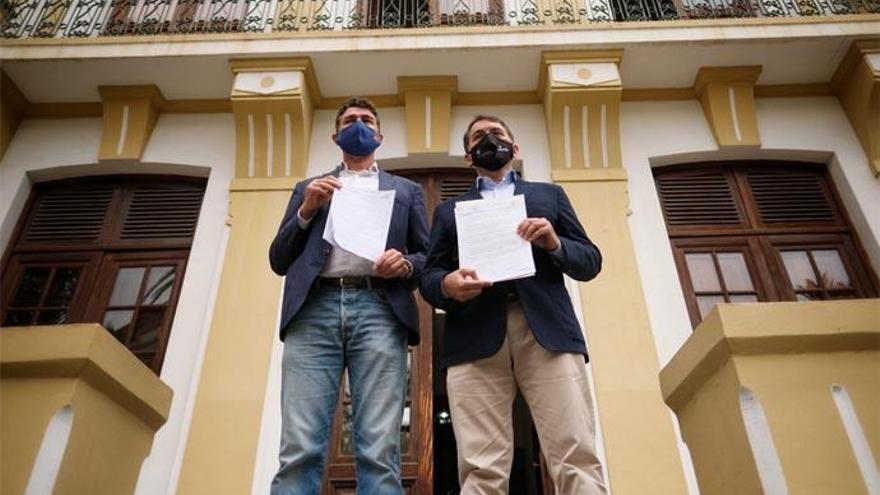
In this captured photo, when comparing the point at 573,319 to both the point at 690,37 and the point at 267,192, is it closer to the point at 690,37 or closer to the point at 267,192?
the point at 267,192

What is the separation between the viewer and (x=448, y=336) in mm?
2684

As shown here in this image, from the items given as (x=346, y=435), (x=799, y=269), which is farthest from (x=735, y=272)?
(x=346, y=435)

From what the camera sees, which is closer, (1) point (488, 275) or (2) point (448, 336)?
(1) point (488, 275)

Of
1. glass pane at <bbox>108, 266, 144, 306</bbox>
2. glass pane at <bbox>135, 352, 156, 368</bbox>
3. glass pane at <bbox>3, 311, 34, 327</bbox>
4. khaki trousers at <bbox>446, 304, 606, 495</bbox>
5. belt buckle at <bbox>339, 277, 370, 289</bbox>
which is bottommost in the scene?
khaki trousers at <bbox>446, 304, 606, 495</bbox>

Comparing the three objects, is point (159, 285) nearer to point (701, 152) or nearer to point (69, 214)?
point (69, 214)

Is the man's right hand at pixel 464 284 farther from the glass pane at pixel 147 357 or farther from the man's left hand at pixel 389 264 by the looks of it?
the glass pane at pixel 147 357

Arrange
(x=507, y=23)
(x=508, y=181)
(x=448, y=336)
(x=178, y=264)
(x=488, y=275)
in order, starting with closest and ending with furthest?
(x=488, y=275) → (x=448, y=336) → (x=508, y=181) → (x=178, y=264) → (x=507, y=23)

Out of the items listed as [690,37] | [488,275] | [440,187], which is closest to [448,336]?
[488,275]

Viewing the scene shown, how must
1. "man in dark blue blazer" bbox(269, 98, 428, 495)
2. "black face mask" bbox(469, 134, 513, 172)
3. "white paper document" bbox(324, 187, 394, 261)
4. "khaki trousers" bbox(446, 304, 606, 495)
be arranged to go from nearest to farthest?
1. "khaki trousers" bbox(446, 304, 606, 495)
2. "man in dark blue blazer" bbox(269, 98, 428, 495)
3. "white paper document" bbox(324, 187, 394, 261)
4. "black face mask" bbox(469, 134, 513, 172)

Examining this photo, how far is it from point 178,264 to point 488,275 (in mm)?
4349

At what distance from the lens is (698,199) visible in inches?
244

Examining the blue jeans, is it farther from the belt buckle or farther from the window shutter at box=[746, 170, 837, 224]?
the window shutter at box=[746, 170, 837, 224]

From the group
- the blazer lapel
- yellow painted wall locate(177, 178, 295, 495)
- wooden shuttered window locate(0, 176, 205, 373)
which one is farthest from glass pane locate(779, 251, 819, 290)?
wooden shuttered window locate(0, 176, 205, 373)

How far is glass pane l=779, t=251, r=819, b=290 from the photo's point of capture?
5684 millimetres
